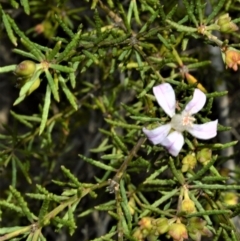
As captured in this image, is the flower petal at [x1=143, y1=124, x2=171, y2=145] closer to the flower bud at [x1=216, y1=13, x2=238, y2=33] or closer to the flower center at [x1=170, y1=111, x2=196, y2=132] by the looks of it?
the flower center at [x1=170, y1=111, x2=196, y2=132]

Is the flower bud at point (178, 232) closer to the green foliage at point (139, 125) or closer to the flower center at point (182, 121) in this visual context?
the green foliage at point (139, 125)

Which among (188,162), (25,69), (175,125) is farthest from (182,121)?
(25,69)

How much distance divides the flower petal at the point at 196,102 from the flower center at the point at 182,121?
0.06ft

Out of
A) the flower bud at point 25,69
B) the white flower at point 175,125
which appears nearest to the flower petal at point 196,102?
the white flower at point 175,125

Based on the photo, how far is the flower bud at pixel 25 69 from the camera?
1552 millimetres

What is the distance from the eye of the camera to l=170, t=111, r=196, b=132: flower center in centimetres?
170

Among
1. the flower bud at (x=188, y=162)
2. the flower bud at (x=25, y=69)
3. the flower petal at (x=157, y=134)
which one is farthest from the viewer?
the flower bud at (x=188, y=162)

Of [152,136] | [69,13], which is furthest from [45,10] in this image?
[152,136]

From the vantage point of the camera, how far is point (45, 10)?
9.25 feet

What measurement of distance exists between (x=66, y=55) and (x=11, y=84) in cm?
182

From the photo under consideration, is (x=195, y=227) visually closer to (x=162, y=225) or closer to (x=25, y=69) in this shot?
(x=162, y=225)

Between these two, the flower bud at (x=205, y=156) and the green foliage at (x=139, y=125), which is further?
the flower bud at (x=205, y=156)

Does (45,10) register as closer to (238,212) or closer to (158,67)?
(158,67)

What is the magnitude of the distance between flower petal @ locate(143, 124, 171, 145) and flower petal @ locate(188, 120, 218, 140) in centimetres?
9
